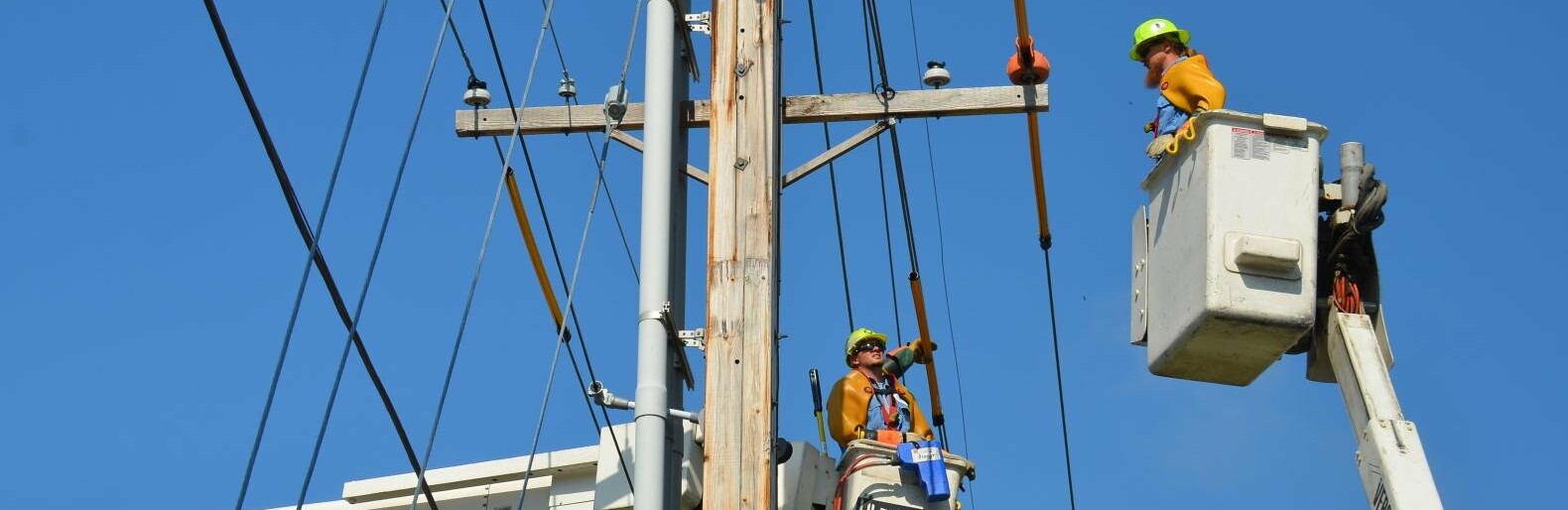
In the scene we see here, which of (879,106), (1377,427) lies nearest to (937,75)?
(879,106)

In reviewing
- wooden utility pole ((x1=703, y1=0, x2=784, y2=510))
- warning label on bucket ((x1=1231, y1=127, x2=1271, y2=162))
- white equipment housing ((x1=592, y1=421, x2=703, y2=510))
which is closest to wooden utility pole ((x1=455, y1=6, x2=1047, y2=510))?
wooden utility pole ((x1=703, y1=0, x2=784, y2=510))

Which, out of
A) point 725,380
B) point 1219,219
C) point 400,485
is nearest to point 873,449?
point 725,380

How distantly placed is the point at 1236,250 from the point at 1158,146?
907 mm

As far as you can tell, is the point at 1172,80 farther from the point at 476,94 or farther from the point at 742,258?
the point at 476,94

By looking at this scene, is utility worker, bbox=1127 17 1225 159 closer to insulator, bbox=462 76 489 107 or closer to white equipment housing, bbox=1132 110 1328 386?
white equipment housing, bbox=1132 110 1328 386

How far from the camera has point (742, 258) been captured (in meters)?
8.95

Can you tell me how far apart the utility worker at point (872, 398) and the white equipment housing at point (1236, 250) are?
2.36m

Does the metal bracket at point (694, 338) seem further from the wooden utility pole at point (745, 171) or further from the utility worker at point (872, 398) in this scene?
the utility worker at point (872, 398)

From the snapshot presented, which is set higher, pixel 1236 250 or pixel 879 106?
pixel 879 106

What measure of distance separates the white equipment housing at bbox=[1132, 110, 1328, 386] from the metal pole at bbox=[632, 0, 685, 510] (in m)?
1.92

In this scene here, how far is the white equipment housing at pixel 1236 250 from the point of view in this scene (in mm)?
7742

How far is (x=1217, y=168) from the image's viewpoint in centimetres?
Answer: 795

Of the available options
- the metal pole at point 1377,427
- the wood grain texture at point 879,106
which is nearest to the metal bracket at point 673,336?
the wood grain texture at point 879,106

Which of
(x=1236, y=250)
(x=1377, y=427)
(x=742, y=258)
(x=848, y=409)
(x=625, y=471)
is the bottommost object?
(x=1377, y=427)
